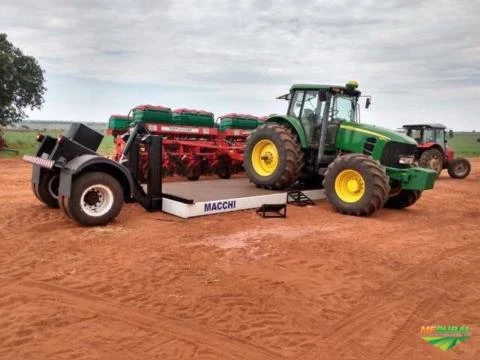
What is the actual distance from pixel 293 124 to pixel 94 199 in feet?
15.1

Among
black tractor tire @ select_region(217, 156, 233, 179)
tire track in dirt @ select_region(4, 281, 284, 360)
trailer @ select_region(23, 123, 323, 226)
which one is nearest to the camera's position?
tire track in dirt @ select_region(4, 281, 284, 360)

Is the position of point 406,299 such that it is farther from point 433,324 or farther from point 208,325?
point 208,325

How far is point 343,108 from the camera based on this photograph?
374 inches

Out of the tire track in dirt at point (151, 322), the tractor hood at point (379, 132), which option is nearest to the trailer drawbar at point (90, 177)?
the tire track in dirt at point (151, 322)

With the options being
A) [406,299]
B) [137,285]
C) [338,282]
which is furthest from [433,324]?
→ [137,285]

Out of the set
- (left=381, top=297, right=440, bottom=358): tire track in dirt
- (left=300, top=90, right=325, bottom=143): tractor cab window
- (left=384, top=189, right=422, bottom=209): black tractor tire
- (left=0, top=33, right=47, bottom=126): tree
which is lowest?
(left=381, top=297, right=440, bottom=358): tire track in dirt

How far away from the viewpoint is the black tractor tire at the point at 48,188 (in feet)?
24.5

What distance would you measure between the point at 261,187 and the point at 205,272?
4937 millimetres

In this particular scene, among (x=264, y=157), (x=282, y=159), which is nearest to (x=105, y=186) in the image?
(x=282, y=159)

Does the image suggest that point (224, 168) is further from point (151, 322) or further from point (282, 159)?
point (151, 322)

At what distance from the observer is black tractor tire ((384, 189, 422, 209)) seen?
9.07m

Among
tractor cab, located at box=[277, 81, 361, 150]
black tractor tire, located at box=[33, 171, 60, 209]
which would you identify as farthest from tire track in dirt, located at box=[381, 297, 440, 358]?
black tractor tire, located at box=[33, 171, 60, 209]

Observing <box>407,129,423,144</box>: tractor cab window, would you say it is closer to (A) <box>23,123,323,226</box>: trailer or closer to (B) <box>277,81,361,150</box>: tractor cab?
(B) <box>277,81,361,150</box>: tractor cab

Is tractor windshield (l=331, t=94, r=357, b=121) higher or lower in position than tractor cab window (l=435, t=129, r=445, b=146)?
higher
